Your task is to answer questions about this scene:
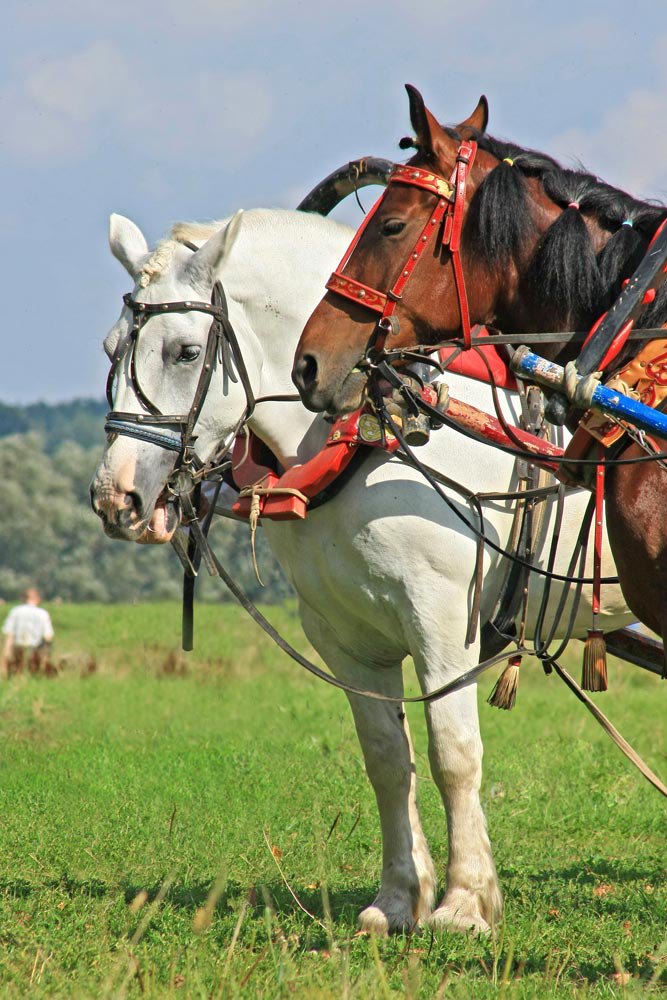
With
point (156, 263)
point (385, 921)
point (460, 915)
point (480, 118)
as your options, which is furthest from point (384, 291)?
point (385, 921)

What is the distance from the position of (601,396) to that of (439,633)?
4.52 feet

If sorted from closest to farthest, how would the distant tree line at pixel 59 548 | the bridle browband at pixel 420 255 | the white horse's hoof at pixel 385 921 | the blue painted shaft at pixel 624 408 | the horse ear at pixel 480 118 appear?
the blue painted shaft at pixel 624 408 → the bridle browband at pixel 420 255 → the horse ear at pixel 480 118 → the white horse's hoof at pixel 385 921 → the distant tree line at pixel 59 548

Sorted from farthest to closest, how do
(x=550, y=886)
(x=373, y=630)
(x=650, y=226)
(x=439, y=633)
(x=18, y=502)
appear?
(x=18, y=502)
(x=550, y=886)
(x=373, y=630)
(x=439, y=633)
(x=650, y=226)

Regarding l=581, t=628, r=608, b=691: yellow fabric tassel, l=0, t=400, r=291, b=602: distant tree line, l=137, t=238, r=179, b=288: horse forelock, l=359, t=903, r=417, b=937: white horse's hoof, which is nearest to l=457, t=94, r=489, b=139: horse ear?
l=137, t=238, r=179, b=288: horse forelock

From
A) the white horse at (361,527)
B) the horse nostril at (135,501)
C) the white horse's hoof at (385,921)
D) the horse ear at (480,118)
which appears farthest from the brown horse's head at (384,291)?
the white horse's hoof at (385,921)

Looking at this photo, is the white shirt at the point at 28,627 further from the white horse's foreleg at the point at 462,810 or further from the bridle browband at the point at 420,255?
the bridle browband at the point at 420,255

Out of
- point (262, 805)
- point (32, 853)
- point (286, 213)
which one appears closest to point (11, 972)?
point (32, 853)

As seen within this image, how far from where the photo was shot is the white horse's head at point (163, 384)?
13.7 ft

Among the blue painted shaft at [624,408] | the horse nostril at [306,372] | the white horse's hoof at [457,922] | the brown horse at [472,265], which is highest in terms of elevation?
the brown horse at [472,265]

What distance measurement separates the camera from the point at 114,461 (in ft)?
13.6

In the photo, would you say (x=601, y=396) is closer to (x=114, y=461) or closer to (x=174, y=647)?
(x=114, y=461)

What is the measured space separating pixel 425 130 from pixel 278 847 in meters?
3.76

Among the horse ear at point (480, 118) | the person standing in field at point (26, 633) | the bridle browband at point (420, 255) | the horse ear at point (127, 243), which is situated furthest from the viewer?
the person standing in field at point (26, 633)

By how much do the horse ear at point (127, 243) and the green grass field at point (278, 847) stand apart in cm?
225
